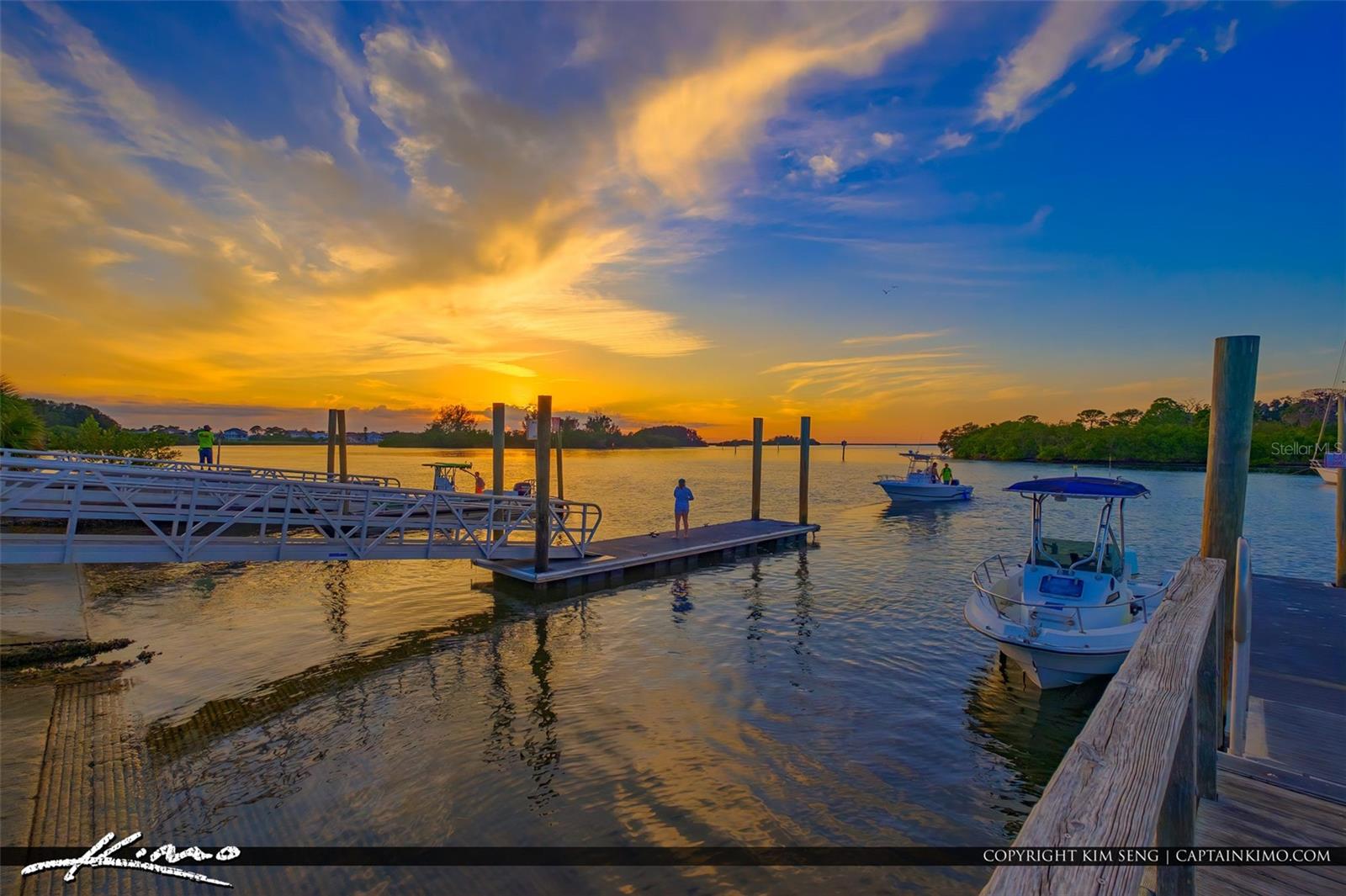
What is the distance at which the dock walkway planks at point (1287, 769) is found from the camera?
A: 3.55 metres

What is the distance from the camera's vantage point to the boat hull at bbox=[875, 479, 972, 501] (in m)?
41.5

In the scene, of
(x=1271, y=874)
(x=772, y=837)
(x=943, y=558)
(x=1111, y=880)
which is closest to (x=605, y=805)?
(x=772, y=837)

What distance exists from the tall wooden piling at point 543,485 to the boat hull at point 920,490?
30374 millimetres

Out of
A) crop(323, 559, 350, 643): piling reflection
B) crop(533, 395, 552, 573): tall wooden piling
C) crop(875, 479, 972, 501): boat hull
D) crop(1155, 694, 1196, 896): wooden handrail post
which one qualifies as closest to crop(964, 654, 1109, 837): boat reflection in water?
crop(1155, 694, 1196, 896): wooden handrail post

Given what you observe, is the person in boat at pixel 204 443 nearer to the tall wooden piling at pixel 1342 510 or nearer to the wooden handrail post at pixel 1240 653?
the wooden handrail post at pixel 1240 653

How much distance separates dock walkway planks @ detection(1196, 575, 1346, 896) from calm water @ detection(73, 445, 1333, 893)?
2.49 m

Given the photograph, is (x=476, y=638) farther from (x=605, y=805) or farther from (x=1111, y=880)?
(x=1111, y=880)

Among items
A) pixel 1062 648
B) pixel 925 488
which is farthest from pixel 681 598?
pixel 925 488

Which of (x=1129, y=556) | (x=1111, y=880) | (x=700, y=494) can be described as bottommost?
(x=700, y=494)

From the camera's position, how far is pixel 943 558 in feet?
74.7

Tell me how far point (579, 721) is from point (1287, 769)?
7.58 m

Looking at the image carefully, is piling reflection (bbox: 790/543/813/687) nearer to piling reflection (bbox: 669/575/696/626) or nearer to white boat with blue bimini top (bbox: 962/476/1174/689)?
piling reflection (bbox: 669/575/696/626)

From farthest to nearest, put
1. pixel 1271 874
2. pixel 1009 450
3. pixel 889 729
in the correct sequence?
pixel 1009 450, pixel 889 729, pixel 1271 874

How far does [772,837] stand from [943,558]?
60.6 feet
